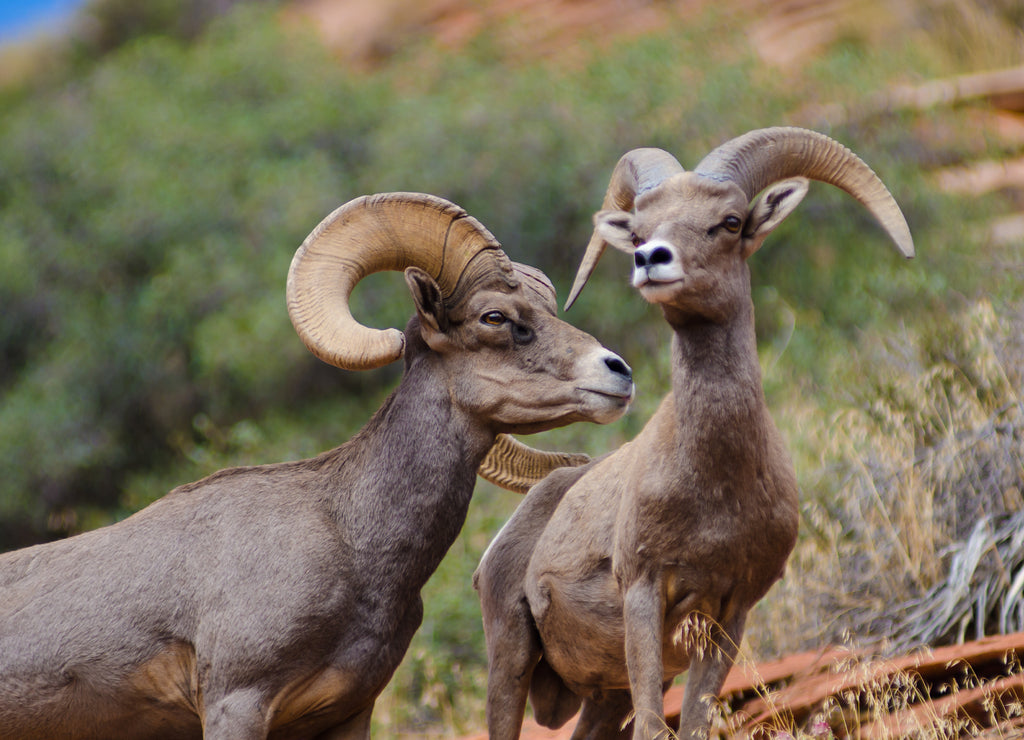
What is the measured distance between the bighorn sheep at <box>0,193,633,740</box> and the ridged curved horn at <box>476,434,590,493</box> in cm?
104

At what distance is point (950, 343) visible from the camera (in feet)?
32.0

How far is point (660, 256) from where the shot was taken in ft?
16.4

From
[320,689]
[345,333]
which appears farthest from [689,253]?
[320,689]

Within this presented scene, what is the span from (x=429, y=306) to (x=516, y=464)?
1.42 m

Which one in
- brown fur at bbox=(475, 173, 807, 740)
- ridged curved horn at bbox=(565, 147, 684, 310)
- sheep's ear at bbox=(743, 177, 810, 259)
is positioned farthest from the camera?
ridged curved horn at bbox=(565, 147, 684, 310)

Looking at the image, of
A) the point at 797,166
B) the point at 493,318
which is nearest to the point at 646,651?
the point at 493,318

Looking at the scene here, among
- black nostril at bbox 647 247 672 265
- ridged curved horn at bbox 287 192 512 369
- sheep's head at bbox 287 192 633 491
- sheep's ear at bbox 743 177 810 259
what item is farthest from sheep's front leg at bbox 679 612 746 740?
ridged curved horn at bbox 287 192 512 369

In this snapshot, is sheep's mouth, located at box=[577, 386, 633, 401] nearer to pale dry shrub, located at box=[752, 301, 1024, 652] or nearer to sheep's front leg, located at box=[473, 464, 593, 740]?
sheep's front leg, located at box=[473, 464, 593, 740]

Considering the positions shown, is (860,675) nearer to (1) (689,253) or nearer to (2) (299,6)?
(1) (689,253)

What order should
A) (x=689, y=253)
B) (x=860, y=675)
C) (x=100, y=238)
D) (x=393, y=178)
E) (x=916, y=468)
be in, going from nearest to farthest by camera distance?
A: (x=689, y=253), (x=860, y=675), (x=916, y=468), (x=393, y=178), (x=100, y=238)

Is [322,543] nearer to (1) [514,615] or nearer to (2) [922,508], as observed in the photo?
(1) [514,615]

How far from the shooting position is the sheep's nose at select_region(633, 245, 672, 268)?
4969 mm

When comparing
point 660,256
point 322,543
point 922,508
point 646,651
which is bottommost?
point 922,508

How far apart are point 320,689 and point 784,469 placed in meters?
2.06
